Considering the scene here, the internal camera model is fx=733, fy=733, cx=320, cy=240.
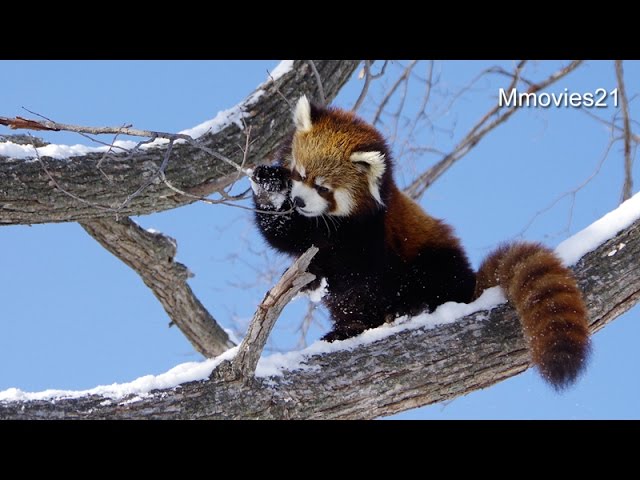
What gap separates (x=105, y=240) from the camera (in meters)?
6.62

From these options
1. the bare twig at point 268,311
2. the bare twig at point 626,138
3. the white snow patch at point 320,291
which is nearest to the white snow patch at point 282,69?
the white snow patch at point 320,291

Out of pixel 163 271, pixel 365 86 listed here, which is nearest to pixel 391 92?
pixel 365 86

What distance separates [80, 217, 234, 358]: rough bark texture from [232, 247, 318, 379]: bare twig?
2726mm

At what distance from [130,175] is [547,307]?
3.26m

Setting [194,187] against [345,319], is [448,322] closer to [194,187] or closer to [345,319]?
[345,319]

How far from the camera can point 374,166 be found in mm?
4926

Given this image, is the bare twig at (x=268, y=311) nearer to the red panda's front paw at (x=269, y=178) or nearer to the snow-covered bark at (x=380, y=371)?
the snow-covered bark at (x=380, y=371)

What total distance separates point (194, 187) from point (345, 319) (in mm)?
1686

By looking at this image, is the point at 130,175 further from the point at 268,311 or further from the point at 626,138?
the point at 626,138

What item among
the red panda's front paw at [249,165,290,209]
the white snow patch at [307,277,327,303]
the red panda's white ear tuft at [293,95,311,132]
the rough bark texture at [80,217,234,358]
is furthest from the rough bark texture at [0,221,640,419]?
the rough bark texture at [80,217,234,358]

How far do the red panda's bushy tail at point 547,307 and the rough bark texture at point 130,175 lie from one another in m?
2.41

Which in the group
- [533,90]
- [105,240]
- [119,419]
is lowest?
[119,419]

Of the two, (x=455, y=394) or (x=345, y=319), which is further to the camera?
(x=345, y=319)
